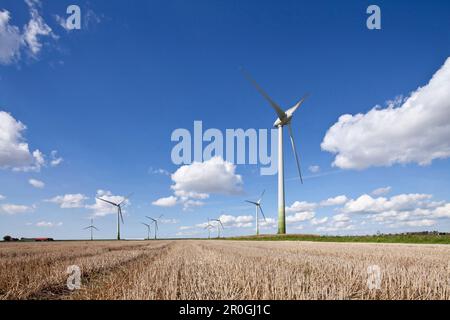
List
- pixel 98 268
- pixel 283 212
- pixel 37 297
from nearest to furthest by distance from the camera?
pixel 37 297 → pixel 98 268 → pixel 283 212

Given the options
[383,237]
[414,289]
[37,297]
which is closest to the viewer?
[414,289]

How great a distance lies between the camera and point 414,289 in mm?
4676

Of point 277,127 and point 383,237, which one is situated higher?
point 277,127

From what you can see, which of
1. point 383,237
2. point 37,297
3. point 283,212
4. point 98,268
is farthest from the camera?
point 283,212

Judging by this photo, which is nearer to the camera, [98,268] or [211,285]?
[211,285]
